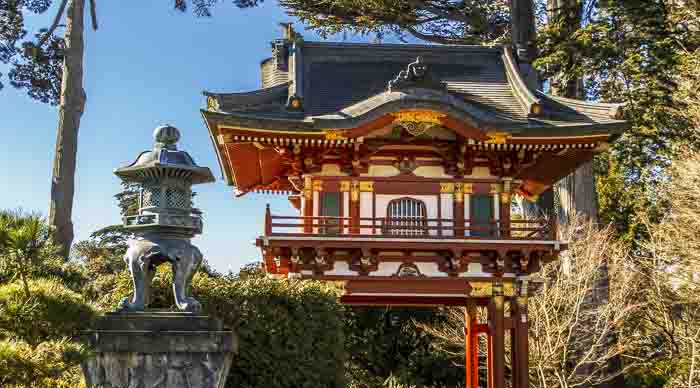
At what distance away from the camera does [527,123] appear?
16.0 m

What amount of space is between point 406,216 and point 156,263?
26.3 feet

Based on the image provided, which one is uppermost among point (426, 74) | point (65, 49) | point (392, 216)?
point (65, 49)

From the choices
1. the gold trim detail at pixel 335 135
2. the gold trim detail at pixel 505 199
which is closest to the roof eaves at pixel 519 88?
the gold trim detail at pixel 505 199

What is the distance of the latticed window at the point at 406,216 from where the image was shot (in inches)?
634

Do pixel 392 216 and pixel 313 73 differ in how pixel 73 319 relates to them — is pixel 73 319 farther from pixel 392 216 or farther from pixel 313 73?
pixel 313 73

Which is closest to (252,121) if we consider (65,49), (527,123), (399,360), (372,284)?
(372,284)

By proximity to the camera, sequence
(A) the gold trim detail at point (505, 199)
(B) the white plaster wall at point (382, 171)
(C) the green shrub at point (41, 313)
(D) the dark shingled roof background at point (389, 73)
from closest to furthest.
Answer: (C) the green shrub at point (41, 313) < (B) the white plaster wall at point (382, 171) < (A) the gold trim detail at point (505, 199) < (D) the dark shingled roof background at point (389, 73)

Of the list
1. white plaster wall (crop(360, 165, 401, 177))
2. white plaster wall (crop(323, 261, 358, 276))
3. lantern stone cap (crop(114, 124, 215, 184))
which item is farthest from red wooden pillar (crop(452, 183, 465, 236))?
lantern stone cap (crop(114, 124, 215, 184))

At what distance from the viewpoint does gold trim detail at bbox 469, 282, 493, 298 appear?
16.0 metres

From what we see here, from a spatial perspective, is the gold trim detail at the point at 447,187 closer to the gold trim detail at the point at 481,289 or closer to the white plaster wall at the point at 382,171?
the white plaster wall at the point at 382,171

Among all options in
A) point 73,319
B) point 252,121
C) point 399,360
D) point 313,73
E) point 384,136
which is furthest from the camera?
point 399,360

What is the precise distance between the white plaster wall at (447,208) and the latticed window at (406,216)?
39cm

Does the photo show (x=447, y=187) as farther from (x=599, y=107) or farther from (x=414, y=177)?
(x=599, y=107)

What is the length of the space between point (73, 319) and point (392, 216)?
29.9ft
